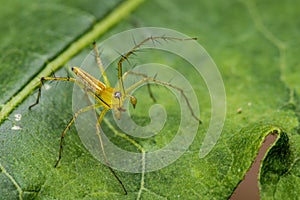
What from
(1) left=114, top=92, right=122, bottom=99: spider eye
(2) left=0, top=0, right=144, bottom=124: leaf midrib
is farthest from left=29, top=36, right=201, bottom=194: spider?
(2) left=0, top=0, right=144, bottom=124: leaf midrib

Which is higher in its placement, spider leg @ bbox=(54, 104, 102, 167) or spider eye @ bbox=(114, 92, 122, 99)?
spider eye @ bbox=(114, 92, 122, 99)

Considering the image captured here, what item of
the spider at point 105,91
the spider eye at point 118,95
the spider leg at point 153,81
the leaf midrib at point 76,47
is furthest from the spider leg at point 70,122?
the leaf midrib at point 76,47

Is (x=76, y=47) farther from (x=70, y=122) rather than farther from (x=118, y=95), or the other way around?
(x=70, y=122)

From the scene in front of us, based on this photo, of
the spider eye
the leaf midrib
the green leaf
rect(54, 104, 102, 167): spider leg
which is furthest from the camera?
the spider eye

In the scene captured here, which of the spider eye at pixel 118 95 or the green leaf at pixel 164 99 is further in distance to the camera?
the spider eye at pixel 118 95

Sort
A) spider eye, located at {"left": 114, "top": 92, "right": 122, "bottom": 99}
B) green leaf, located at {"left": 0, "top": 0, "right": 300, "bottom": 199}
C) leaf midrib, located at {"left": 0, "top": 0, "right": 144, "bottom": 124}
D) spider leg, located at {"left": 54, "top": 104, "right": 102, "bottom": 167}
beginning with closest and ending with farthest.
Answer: green leaf, located at {"left": 0, "top": 0, "right": 300, "bottom": 199}
spider leg, located at {"left": 54, "top": 104, "right": 102, "bottom": 167}
leaf midrib, located at {"left": 0, "top": 0, "right": 144, "bottom": 124}
spider eye, located at {"left": 114, "top": 92, "right": 122, "bottom": 99}

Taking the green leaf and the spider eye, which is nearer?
the green leaf

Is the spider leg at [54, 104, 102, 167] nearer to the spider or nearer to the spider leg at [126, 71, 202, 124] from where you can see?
the spider

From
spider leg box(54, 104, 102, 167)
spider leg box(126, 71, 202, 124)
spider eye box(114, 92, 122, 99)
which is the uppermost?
spider leg box(126, 71, 202, 124)

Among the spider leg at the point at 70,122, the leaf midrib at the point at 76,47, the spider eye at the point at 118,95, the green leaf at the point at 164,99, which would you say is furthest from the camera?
the spider eye at the point at 118,95

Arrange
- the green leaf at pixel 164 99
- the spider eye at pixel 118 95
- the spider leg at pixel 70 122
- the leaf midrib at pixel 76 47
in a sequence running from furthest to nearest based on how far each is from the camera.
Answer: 1. the spider eye at pixel 118 95
2. the leaf midrib at pixel 76 47
3. the spider leg at pixel 70 122
4. the green leaf at pixel 164 99

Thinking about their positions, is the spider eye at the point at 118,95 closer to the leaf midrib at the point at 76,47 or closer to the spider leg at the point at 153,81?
the spider leg at the point at 153,81
